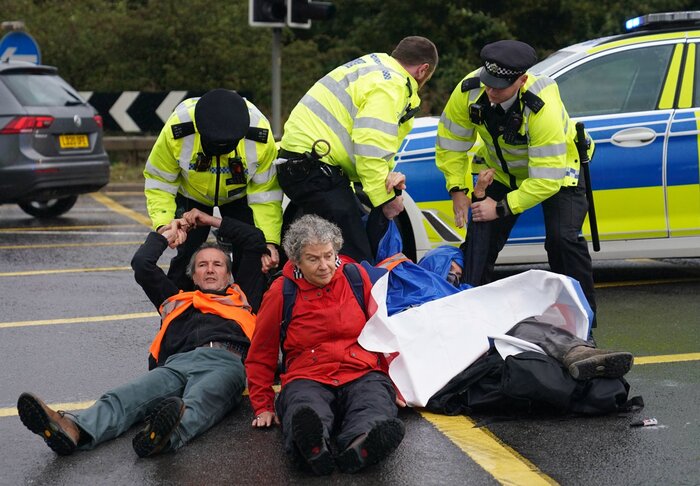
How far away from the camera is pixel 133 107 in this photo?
18516 millimetres

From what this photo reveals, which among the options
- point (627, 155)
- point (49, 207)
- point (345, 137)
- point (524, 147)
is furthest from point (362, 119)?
point (49, 207)

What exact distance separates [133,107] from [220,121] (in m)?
13.0

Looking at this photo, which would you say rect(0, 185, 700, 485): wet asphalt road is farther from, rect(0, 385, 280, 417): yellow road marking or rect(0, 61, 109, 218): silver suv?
rect(0, 61, 109, 218): silver suv

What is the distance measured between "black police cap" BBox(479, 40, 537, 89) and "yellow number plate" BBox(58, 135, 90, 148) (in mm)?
7455

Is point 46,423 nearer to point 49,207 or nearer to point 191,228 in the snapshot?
point 191,228

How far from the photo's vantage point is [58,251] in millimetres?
10664

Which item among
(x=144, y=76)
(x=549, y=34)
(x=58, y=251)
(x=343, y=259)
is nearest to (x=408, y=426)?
(x=343, y=259)

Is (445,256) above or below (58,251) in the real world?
above

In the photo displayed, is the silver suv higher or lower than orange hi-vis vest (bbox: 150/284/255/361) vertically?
lower

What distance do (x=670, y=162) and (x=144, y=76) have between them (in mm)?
14586

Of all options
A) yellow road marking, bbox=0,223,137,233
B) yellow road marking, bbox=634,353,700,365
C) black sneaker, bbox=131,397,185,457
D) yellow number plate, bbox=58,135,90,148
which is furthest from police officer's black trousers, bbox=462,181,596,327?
yellow number plate, bbox=58,135,90,148

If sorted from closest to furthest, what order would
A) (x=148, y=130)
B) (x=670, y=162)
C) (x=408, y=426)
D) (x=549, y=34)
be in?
(x=408, y=426)
(x=670, y=162)
(x=148, y=130)
(x=549, y=34)

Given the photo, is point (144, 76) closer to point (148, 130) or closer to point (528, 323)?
point (148, 130)

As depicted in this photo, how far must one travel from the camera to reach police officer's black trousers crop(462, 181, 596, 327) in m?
6.32
